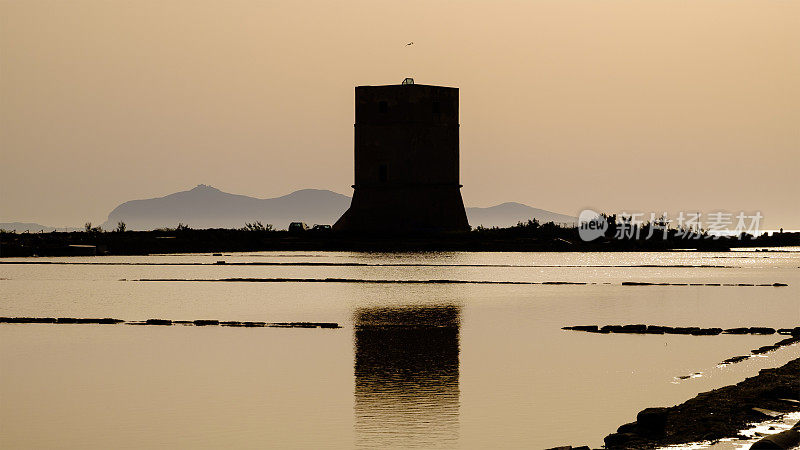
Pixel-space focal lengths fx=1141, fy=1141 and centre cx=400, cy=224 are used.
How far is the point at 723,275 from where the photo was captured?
3678cm

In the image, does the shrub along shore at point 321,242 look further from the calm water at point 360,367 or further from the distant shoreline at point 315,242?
the calm water at point 360,367

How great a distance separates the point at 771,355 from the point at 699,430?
19.2 feet

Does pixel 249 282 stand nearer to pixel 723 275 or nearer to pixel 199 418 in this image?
pixel 723 275

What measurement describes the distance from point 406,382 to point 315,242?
53383mm

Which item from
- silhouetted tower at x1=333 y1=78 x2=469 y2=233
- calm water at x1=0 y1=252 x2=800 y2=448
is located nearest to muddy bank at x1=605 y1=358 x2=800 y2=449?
calm water at x1=0 y1=252 x2=800 y2=448

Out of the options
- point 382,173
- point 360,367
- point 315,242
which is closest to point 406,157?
point 382,173

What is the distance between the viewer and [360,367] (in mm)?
13109

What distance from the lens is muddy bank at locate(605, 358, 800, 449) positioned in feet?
28.0

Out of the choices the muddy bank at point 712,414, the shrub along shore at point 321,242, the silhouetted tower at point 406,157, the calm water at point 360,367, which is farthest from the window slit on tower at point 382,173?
the muddy bank at point 712,414

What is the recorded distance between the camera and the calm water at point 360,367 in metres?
9.45

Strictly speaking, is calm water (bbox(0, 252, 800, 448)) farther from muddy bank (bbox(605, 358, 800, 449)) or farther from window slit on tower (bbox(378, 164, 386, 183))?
window slit on tower (bbox(378, 164, 386, 183))

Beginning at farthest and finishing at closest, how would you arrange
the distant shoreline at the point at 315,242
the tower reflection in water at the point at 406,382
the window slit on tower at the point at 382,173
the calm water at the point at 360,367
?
the distant shoreline at the point at 315,242 < the window slit on tower at the point at 382,173 < the calm water at the point at 360,367 < the tower reflection in water at the point at 406,382

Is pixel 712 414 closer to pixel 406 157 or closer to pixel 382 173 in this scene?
pixel 406 157

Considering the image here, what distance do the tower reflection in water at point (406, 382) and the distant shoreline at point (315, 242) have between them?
40.4m
